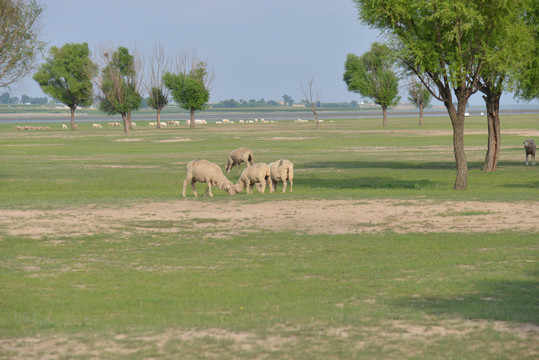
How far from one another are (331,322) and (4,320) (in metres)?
4.51

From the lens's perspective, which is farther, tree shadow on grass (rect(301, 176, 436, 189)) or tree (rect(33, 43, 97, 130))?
tree (rect(33, 43, 97, 130))

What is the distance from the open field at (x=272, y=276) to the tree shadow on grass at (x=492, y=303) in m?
0.03

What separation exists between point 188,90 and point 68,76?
66.5 feet

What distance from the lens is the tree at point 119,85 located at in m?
114

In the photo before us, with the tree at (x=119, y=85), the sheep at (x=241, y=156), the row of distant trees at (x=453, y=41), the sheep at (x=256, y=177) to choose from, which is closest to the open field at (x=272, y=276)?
the sheep at (x=256, y=177)

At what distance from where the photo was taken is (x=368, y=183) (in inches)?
1315

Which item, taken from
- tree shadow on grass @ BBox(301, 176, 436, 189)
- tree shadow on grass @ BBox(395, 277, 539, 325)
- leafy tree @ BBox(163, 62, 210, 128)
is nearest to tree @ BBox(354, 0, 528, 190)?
tree shadow on grass @ BBox(301, 176, 436, 189)

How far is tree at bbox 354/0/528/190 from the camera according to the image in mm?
27828

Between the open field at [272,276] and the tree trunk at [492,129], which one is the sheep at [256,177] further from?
the tree trunk at [492,129]

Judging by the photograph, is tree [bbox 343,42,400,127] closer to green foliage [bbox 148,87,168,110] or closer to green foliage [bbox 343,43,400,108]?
green foliage [bbox 343,43,400,108]

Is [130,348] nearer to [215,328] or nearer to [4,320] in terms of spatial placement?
[215,328]

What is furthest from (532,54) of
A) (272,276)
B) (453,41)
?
(272,276)

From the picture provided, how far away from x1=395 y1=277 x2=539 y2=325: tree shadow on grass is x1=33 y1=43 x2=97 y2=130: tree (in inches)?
4860

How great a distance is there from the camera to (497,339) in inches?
371
